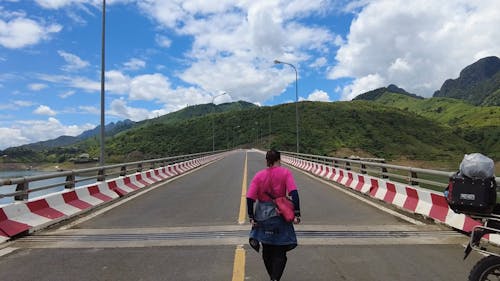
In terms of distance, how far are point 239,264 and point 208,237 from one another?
80.3 inches

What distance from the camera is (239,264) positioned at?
21.7 feet

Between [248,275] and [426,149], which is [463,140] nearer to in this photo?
[426,149]

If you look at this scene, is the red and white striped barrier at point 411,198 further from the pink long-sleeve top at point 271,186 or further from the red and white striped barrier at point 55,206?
the red and white striped barrier at point 55,206

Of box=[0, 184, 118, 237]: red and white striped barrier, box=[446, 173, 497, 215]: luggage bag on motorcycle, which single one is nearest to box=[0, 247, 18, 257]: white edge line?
box=[0, 184, 118, 237]: red and white striped barrier

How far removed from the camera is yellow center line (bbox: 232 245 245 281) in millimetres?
6006

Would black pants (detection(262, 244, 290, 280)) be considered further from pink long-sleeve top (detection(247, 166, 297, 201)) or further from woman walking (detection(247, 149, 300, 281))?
pink long-sleeve top (detection(247, 166, 297, 201))

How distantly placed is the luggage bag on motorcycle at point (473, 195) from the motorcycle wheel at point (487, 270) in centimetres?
48

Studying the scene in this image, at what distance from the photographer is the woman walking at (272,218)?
525 centimetres

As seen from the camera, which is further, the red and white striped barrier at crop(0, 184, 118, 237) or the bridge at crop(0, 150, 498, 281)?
the red and white striped barrier at crop(0, 184, 118, 237)

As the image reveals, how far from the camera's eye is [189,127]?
16400 cm

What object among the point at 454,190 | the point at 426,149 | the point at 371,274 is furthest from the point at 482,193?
the point at 426,149

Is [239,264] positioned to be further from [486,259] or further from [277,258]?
[486,259]

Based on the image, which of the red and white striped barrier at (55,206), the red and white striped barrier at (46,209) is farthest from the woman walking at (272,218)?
the red and white striped barrier at (46,209)

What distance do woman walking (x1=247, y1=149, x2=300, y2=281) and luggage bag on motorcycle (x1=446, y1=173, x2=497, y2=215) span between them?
1.64m
